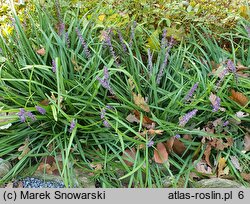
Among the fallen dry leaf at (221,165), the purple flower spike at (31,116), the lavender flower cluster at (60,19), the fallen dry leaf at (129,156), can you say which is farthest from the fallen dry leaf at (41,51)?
the fallen dry leaf at (221,165)

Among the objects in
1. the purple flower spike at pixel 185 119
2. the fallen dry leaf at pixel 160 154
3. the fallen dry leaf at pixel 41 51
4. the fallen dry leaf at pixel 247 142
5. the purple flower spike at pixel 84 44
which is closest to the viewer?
the purple flower spike at pixel 185 119

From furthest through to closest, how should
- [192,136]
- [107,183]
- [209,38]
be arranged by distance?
[209,38] < [192,136] < [107,183]

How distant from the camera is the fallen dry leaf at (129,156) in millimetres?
2850

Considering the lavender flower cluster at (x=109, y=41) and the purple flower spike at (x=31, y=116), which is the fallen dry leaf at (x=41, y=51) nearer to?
the lavender flower cluster at (x=109, y=41)

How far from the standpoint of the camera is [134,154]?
2.89 meters

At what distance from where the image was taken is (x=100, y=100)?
3.06 metres

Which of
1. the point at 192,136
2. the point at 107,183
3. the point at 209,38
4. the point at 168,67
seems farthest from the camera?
the point at 209,38

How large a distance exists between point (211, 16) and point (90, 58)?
1204 mm

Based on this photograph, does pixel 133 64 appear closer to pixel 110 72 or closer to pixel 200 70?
pixel 110 72

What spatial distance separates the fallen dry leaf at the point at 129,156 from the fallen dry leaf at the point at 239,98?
88 centimetres

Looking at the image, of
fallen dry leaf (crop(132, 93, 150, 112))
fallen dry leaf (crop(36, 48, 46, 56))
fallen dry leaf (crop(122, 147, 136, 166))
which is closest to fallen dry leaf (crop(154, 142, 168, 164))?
fallen dry leaf (crop(122, 147, 136, 166))

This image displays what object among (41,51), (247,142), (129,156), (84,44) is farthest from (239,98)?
(41,51)

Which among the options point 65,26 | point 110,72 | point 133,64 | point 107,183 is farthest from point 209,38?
point 107,183

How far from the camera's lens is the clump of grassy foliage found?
9.40ft
